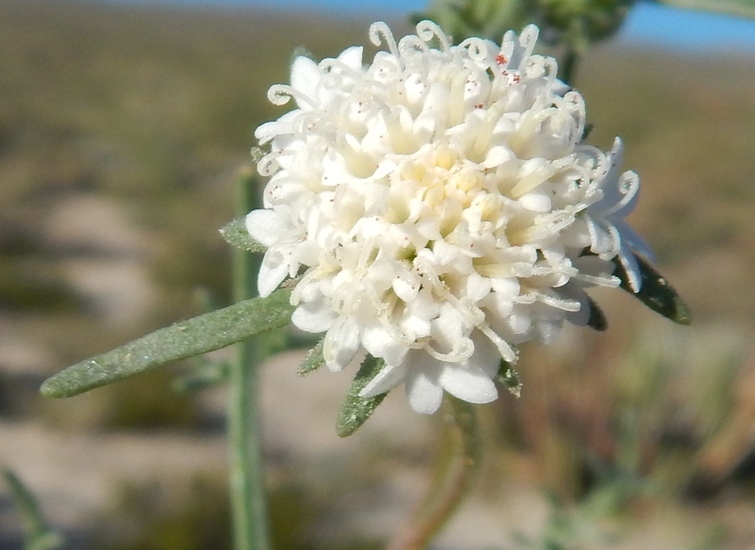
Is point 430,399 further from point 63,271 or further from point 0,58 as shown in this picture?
point 0,58

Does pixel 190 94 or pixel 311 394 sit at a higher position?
pixel 190 94

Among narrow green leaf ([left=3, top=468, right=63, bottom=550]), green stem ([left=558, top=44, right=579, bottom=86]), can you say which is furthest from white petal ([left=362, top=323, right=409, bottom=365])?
narrow green leaf ([left=3, top=468, right=63, bottom=550])

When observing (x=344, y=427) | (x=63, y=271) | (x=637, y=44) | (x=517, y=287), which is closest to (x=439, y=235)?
(x=517, y=287)

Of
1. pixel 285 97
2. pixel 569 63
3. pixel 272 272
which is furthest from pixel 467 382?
pixel 569 63

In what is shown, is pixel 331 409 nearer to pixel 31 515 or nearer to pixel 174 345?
pixel 31 515

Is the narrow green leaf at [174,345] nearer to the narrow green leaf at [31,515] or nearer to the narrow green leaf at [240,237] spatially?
the narrow green leaf at [240,237]
